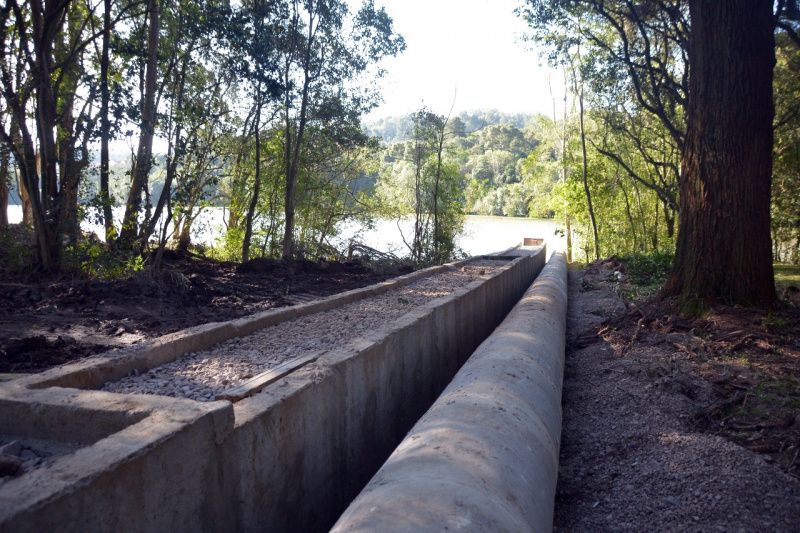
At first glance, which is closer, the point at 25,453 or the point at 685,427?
the point at 25,453

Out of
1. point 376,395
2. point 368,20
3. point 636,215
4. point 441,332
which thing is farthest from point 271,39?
point 636,215

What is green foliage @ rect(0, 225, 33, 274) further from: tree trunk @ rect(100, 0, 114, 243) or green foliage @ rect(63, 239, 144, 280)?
tree trunk @ rect(100, 0, 114, 243)

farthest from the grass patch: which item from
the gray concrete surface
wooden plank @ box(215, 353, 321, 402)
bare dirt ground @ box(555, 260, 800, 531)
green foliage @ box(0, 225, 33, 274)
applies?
green foliage @ box(0, 225, 33, 274)

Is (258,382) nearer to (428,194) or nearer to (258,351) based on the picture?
(258,351)

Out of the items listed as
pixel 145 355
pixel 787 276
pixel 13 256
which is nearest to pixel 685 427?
pixel 145 355

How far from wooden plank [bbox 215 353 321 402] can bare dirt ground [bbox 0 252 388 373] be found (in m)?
2.53

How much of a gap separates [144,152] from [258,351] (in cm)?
666

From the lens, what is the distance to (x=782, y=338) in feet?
18.0

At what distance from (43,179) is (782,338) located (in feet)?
33.2

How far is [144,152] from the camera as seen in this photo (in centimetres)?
1008

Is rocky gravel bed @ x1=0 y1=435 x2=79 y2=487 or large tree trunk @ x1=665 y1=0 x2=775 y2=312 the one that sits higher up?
large tree trunk @ x1=665 y1=0 x2=775 y2=312

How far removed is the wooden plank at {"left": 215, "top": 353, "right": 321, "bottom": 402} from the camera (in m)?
3.40

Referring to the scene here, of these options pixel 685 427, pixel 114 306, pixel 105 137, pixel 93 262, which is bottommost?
pixel 685 427

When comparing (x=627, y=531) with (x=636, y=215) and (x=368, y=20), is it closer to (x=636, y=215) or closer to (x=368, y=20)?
(x=368, y=20)
